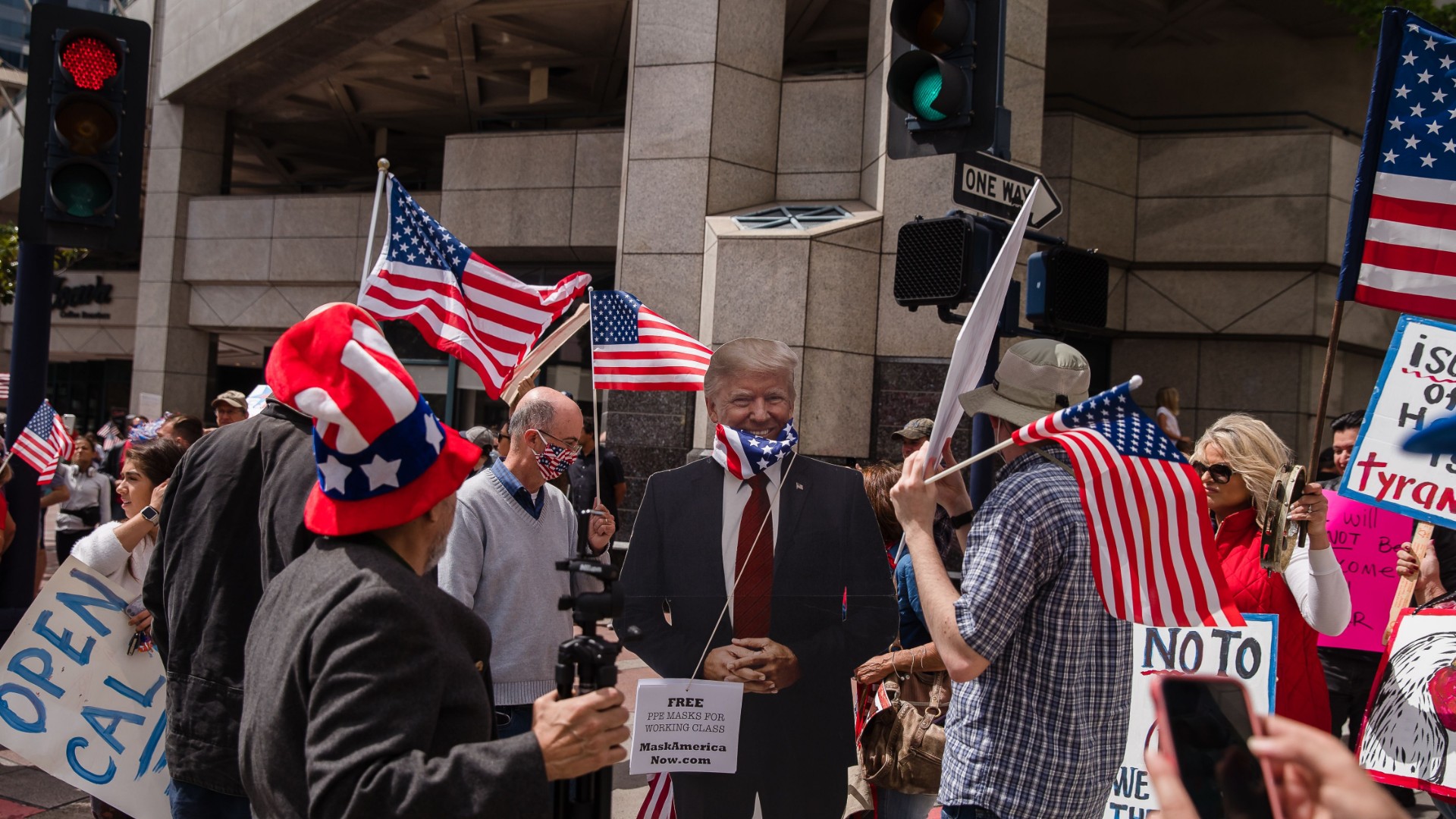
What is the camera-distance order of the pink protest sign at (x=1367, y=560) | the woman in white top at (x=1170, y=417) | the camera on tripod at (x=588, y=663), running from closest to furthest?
the camera on tripod at (x=588, y=663)
the pink protest sign at (x=1367, y=560)
the woman in white top at (x=1170, y=417)

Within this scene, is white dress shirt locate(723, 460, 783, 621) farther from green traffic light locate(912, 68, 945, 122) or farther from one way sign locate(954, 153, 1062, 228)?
green traffic light locate(912, 68, 945, 122)

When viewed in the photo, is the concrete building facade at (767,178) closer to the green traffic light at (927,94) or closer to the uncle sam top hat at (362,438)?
the green traffic light at (927,94)

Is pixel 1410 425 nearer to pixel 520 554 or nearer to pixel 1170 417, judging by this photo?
pixel 520 554

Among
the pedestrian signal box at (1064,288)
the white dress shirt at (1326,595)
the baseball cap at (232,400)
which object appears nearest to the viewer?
the white dress shirt at (1326,595)

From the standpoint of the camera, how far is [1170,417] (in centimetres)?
1137

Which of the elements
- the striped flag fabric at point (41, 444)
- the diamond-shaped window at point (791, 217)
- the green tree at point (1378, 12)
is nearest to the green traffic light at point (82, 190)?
the striped flag fabric at point (41, 444)

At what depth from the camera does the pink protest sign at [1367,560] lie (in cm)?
576

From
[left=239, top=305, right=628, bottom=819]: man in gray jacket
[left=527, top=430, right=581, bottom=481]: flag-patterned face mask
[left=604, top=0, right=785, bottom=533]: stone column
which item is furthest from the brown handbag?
[left=604, top=0, right=785, bottom=533]: stone column

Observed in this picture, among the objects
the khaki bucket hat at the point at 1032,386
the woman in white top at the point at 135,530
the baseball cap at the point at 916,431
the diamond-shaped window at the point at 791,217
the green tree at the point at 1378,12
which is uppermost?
the green tree at the point at 1378,12

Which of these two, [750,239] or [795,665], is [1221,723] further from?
[750,239]

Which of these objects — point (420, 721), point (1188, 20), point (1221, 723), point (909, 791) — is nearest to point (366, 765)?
point (420, 721)

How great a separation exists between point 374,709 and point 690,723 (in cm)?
164

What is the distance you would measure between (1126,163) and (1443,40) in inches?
469

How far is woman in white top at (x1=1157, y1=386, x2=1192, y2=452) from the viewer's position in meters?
9.99
